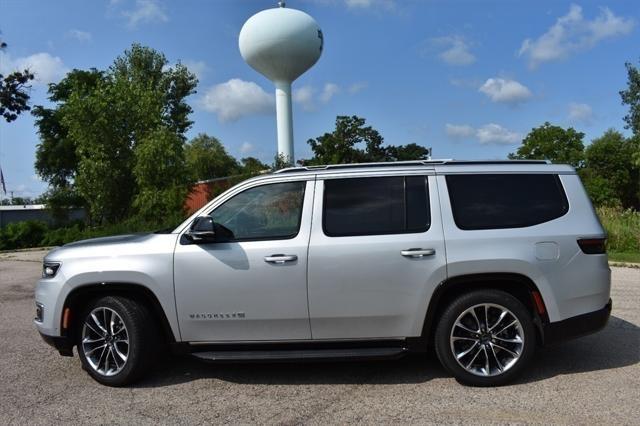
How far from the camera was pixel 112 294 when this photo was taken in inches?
205

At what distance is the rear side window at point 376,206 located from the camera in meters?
4.95

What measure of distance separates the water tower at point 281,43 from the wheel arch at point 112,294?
28.6 meters

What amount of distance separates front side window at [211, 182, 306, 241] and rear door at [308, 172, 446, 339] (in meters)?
0.27

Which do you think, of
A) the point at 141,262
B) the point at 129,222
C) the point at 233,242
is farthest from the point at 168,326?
the point at 129,222

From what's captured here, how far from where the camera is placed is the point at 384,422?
418 centimetres

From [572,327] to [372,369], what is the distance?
1.87 m

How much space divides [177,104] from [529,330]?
42395 mm

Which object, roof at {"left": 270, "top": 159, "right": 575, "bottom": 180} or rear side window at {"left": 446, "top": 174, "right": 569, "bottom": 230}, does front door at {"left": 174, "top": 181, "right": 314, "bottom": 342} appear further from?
rear side window at {"left": 446, "top": 174, "right": 569, "bottom": 230}

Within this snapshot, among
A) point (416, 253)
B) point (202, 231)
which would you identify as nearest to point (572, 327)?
point (416, 253)

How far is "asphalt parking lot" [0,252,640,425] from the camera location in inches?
170

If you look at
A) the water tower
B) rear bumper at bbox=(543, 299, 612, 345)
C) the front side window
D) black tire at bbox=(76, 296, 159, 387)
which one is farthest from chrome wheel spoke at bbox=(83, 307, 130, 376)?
the water tower

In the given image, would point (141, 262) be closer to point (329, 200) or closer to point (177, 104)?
point (329, 200)

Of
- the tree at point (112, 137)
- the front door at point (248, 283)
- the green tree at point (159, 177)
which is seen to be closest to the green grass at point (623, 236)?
the front door at point (248, 283)

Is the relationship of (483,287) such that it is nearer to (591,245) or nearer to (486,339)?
(486,339)
